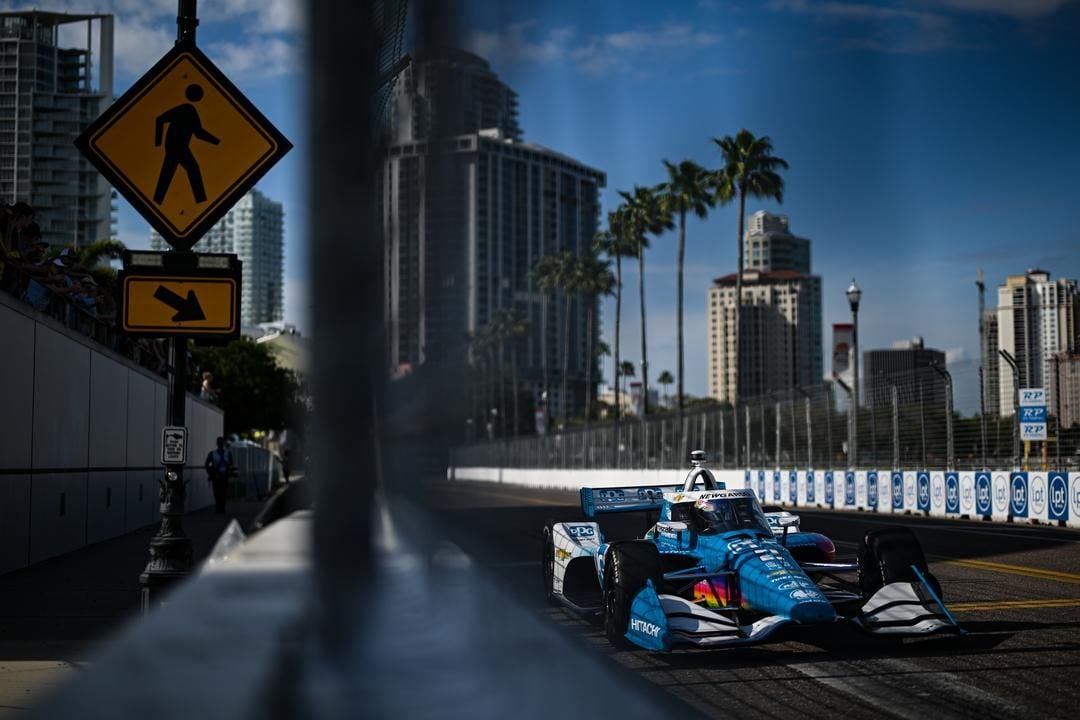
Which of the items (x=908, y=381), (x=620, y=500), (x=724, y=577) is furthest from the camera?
(x=908, y=381)

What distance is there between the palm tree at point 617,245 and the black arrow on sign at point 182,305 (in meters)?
6.07

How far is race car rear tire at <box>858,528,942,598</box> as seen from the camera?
8.68m

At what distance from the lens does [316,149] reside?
1357 mm

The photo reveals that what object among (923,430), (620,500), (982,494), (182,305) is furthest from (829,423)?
(182,305)

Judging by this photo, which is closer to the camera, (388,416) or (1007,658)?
(388,416)

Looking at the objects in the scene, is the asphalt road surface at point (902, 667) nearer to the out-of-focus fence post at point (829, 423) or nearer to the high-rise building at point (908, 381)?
the high-rise building at point (908, 381)

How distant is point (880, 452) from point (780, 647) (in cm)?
2602

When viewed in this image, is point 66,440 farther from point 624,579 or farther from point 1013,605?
point 1013,605

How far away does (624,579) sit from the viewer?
845cm

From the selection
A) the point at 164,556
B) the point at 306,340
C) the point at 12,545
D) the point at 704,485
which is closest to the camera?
the point at 306,340

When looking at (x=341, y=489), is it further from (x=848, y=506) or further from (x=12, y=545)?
(x=848, y=506)

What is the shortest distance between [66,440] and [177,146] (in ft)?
41.5

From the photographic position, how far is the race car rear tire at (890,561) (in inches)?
342

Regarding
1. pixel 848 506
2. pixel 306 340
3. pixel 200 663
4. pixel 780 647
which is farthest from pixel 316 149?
pixel 848 506
